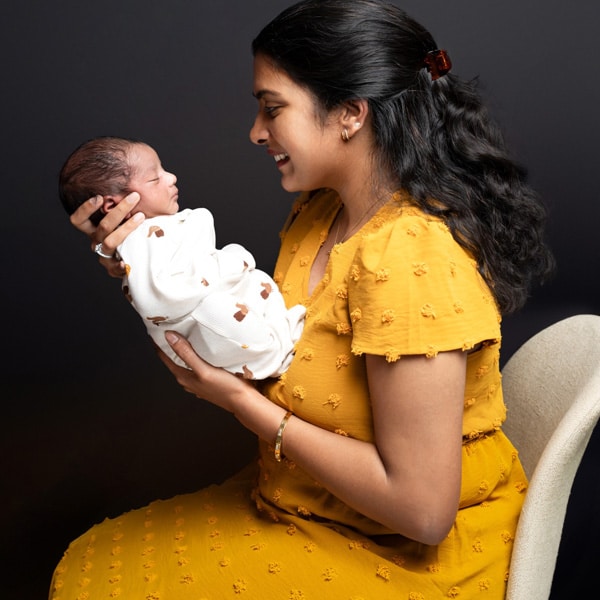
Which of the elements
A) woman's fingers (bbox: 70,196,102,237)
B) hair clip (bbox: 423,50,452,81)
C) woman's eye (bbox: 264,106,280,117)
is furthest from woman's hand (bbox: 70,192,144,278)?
hair clip (bbox: 423,50,452,81)

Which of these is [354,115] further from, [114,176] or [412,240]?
[114,176]

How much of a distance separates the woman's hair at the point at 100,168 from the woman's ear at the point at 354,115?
39 cm

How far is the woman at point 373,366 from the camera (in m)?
1.41

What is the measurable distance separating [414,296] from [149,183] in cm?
58

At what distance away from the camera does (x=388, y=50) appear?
5.20ft

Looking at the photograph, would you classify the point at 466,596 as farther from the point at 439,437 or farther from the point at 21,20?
the point at 21,20

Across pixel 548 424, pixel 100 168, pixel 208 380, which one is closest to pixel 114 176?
pixel 100 168

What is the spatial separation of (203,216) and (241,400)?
35cm

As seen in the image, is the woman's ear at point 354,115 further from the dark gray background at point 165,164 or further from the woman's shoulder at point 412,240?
the dark gray background at point 165,164

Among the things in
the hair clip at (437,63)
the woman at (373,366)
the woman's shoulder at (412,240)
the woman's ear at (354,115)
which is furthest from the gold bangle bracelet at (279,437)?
the hair clip at (437,63)

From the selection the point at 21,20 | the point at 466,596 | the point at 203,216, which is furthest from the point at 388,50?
the point at 21,20

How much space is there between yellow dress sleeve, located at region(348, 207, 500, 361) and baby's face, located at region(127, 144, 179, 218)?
1.43 feet

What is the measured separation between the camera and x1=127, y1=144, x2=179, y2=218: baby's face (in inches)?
66.8

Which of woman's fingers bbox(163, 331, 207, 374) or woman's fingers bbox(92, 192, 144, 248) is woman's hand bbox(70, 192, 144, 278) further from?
woman's fingers bbox(163, 331, 207, 374)
